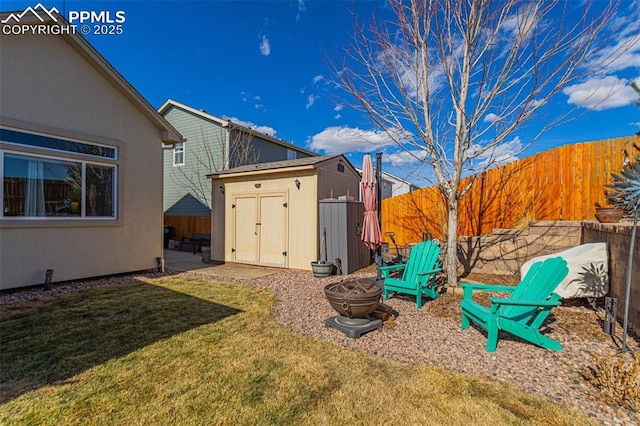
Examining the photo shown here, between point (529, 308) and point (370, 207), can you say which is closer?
point (529, 308)

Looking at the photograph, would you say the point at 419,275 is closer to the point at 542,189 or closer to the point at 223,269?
the point at 542,189

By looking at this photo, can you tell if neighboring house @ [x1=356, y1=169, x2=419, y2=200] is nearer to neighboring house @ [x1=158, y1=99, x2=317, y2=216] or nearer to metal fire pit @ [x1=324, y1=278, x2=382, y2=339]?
neighboring house @ [x1=158, y1=99, x2=317, y2=216]

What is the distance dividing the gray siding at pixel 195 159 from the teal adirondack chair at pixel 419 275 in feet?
37.5

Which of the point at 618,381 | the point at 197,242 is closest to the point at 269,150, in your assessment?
the point at 197,242

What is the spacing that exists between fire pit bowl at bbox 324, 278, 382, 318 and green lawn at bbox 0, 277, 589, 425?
1.66 ft

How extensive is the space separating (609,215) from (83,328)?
8077mm

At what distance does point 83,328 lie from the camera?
374 centimetres

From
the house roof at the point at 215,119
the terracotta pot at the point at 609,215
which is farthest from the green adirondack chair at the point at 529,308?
the house roof at the point at 215,119

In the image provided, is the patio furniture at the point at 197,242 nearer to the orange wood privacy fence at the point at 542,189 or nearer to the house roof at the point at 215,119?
the house roof at the point at 215,119

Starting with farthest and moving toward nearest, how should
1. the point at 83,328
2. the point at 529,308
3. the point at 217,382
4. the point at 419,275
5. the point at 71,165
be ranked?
the point at 71,165
the point at 419,275
the point at 83,328
the point at 529,308
the point at 217,382

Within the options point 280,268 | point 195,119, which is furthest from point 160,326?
point 195,119

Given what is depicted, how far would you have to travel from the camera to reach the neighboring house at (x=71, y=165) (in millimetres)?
5363

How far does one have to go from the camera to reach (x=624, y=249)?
3938 mm

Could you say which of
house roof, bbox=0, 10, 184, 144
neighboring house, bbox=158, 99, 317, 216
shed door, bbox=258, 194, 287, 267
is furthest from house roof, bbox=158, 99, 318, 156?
shed door, bbox=258, 194, 287, 267
